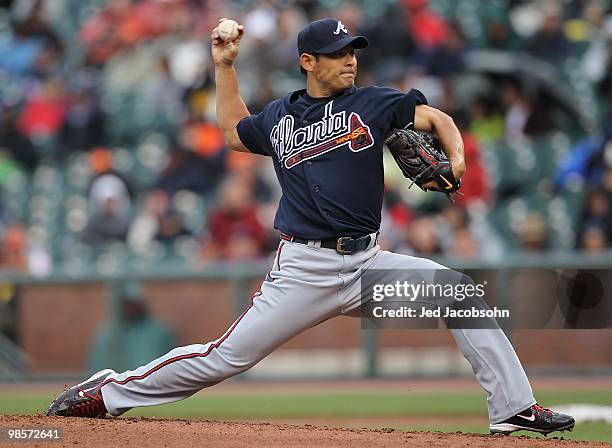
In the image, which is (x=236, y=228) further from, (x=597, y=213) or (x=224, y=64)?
(x=224, y=64)

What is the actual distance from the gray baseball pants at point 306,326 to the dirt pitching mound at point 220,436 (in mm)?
204

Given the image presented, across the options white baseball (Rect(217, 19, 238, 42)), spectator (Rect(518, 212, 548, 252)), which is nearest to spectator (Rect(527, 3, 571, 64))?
spectator (Rect(518, 212, 548, 252))

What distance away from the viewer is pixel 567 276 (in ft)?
29.3

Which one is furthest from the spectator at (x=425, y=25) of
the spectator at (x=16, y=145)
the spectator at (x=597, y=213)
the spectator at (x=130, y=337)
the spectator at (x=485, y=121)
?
the spectator at (x=16, y=145)

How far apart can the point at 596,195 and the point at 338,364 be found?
2.89 m

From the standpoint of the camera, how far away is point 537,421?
4945 mm

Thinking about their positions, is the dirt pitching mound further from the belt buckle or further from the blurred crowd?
the blurred crowd

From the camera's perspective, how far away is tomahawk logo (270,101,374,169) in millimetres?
4895

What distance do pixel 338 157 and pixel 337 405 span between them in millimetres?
4228

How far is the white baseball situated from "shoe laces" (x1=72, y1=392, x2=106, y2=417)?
5.99 feet

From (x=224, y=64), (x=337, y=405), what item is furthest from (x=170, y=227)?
(x=224, y=64)

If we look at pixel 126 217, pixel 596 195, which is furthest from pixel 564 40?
pixel 126 217

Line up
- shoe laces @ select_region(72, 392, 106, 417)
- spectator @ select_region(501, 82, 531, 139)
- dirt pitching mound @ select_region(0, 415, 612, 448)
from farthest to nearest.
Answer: spectator @ select_region(501, 82, 531, 139) < shoe laces @ select_region(72, 392, 106, 417) < dirt pitching mound @ select_region(0, 415, 612, 448)

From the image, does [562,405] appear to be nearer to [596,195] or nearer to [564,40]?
[596,195]
